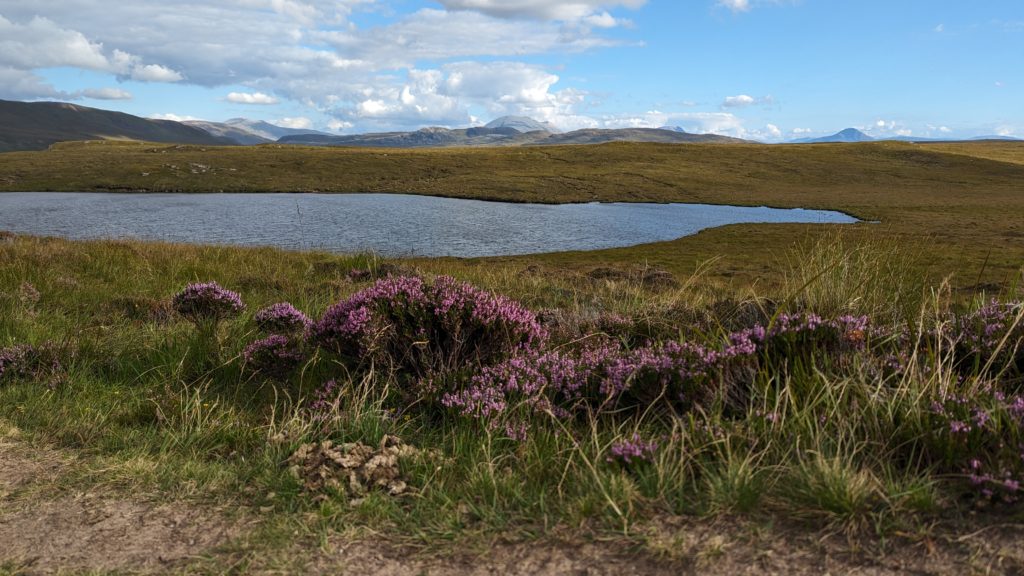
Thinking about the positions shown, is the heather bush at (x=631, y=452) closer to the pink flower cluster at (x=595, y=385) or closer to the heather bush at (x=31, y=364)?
the pink flower cluster at (x=595, y=385)

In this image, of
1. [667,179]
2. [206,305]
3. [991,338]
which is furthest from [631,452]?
[667,179]

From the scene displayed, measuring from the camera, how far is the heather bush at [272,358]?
6.61 meters

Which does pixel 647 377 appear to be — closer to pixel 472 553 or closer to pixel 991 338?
pixel 472 553

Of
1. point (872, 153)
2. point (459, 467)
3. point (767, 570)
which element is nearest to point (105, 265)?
point (459, 467)

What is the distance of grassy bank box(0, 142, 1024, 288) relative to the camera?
4800 centimetres

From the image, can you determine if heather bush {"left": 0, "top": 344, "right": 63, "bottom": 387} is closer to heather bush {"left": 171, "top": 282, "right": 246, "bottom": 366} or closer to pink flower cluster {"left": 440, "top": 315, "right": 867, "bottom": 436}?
heather bush {"left": 171, "top": 282, "right": 246, "bottom": 366}

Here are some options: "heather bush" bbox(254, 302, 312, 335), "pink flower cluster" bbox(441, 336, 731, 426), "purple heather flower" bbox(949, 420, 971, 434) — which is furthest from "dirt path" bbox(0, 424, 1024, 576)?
"heather bush" bbox(254, 302, 312, 335)

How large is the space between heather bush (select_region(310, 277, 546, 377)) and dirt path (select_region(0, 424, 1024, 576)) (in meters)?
2.42

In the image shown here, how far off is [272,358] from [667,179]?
84388 millimetres

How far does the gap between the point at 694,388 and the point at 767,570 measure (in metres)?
1.95

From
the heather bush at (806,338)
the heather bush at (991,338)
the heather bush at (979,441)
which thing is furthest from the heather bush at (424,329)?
the heather bush at (991,338)

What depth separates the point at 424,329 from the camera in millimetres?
6367

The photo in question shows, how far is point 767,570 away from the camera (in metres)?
3.24

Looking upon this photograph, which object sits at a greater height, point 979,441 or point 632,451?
point 979,441
